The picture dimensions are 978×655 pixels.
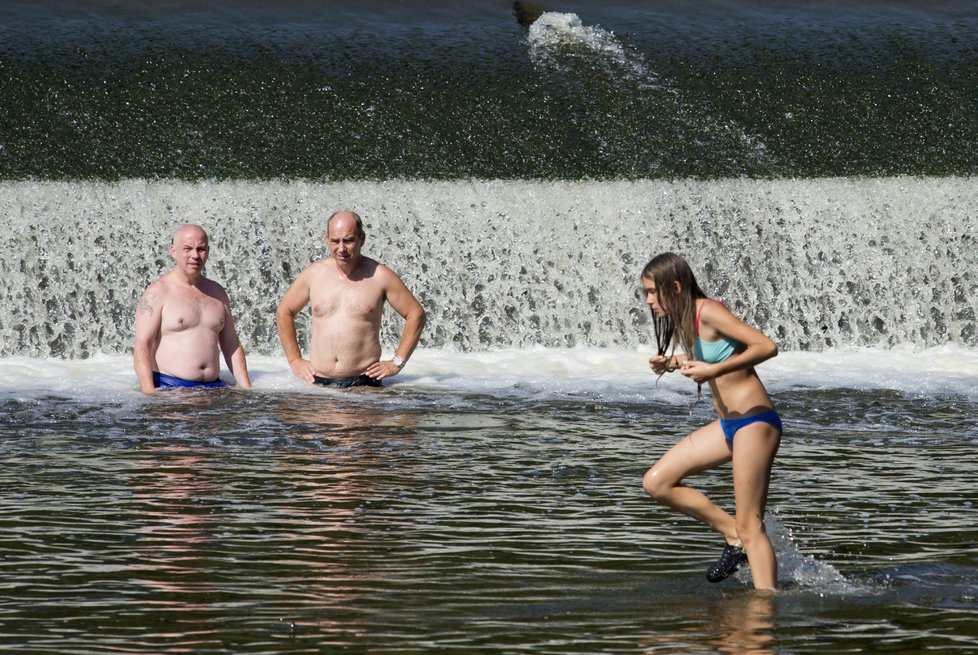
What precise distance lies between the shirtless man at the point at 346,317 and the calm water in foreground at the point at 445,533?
1.89ft

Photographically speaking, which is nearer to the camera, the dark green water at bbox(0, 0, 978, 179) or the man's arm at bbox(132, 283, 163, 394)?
the man's arm at bbox(132, 283, 163, 394)

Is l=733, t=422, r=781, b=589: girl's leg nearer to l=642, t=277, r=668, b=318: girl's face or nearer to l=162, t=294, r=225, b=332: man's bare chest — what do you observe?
l=642, t=277, r=668, b=318: girl's face

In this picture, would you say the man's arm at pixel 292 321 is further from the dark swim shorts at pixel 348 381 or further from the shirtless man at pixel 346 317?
the dark swim shorts at pixel 348 381

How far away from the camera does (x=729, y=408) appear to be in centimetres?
596

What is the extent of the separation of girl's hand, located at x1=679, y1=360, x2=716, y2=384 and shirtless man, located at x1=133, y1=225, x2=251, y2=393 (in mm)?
5730

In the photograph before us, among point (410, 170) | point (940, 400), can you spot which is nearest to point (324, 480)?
point (940, 400)

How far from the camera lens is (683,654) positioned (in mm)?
5039

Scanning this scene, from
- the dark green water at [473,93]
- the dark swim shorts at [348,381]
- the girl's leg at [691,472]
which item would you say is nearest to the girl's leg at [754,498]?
the girl's leg at [691,472]

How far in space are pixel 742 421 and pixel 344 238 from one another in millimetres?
5456

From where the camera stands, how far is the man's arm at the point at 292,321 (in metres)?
11.3

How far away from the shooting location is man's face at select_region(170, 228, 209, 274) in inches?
424

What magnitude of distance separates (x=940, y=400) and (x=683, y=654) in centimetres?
717

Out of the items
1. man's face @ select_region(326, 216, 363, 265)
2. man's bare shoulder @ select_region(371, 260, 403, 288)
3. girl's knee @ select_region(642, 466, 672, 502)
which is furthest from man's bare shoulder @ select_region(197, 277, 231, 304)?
girl's knee @ select_region(642, 466, 672, 502)

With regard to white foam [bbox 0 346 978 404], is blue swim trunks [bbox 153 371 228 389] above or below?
above
